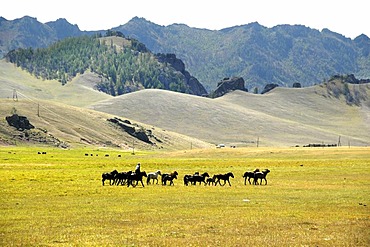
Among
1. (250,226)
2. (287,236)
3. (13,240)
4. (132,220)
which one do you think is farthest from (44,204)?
(287,236)

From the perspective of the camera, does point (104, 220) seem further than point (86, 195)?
No

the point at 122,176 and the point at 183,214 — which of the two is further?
the point at 122,176

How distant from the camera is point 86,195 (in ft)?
141

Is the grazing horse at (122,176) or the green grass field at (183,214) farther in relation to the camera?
the grazing horse at (122,176)

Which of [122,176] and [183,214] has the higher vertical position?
[183,214]

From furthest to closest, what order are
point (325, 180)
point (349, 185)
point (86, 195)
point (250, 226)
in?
point (325, 180)
point (349, 185)
point (86, 195)
point (250, 226)

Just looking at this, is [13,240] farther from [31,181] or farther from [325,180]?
[325,180]

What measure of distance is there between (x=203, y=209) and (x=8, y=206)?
1161cm

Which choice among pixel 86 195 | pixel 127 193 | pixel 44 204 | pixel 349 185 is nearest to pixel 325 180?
pixel 349 185

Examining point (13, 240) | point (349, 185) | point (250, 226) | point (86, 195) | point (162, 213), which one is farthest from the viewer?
point (349, 185)

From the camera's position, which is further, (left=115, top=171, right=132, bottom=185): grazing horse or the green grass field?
(left=115, top=171, right=132, bottom=185): grazing horse

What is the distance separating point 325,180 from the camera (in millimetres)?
58969

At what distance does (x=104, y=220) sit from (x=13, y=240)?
20.9 ft

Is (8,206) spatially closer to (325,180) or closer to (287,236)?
(287,236)
